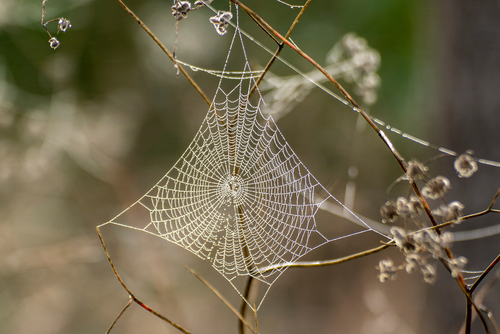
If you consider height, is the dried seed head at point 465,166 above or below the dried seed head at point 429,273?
above

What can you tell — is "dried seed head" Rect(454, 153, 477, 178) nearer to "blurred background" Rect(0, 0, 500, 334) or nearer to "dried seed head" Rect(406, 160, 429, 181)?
"dried seed head" Rect(406, 160, 429, 181)

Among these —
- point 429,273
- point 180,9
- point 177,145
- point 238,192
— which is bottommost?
point 429,273

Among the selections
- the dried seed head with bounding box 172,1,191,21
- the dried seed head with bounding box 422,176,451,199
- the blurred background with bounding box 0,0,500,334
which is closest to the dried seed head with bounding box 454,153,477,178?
the dried seed head with bounding box 422,176,451,199

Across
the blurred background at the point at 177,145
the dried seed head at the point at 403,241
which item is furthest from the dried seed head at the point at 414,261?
the blurred background at the point at 177,145

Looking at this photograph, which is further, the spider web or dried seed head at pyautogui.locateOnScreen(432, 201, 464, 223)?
the spider web

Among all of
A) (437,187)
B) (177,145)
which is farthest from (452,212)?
(177,145)

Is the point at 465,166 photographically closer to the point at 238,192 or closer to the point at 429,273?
the point at 429,273

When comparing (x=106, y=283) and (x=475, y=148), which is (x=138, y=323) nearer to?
(x=106, y=283)

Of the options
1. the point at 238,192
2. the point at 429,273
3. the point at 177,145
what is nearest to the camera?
the point at 429,273

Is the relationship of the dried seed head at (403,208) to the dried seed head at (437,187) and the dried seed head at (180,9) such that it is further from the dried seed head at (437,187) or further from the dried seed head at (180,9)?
the dried seed head at (180,9)
